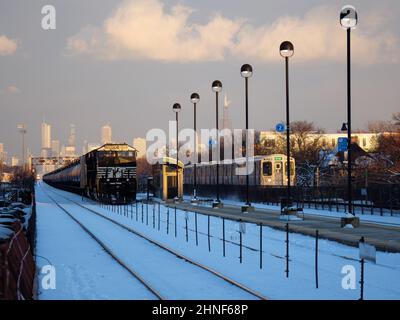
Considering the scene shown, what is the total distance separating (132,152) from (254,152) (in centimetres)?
6293

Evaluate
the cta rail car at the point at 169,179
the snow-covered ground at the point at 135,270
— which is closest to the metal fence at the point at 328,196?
the cta rail car at the point at 169,179

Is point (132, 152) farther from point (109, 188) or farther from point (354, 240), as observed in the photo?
point (354, 240)

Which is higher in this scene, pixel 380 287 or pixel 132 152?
pixel 132 152

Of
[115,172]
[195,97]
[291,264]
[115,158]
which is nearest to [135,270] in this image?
[291,264]

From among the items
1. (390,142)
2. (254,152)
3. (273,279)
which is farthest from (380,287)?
(254,152)

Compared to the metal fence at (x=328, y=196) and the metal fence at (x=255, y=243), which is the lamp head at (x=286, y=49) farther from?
the metal fence at (x=328, y=196)

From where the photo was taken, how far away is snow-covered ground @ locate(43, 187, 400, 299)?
1262cm

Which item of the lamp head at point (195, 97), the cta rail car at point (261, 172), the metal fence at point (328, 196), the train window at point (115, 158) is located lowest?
the metal fence at point (328, 196)

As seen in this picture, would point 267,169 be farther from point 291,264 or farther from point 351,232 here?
point 291,264

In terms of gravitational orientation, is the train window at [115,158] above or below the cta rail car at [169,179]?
above

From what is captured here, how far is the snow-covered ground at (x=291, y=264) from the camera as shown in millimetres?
12625

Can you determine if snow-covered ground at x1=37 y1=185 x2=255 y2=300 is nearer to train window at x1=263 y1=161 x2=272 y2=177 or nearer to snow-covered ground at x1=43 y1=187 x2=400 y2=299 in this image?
snow-covered ground at x1=43 y1=187 x2=400 y2=299

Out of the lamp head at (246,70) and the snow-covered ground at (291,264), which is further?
the lamp head at (246,70)
